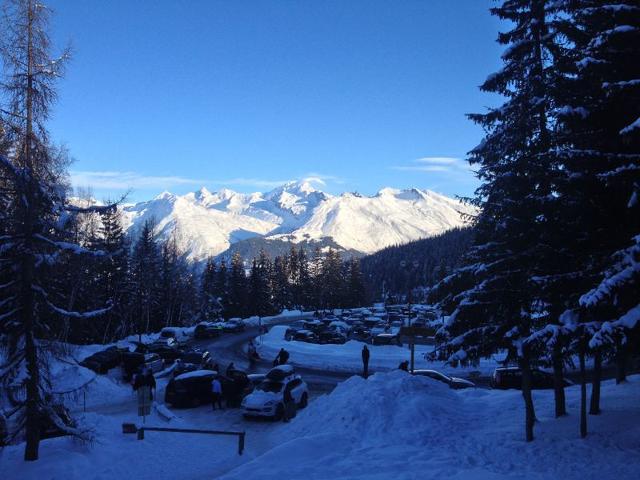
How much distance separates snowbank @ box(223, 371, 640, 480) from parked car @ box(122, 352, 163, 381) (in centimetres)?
1617

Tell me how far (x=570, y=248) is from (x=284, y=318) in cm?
7704

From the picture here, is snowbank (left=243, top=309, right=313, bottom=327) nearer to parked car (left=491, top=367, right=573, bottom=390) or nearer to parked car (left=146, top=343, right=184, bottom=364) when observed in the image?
parked car (left=146, top=343, right=184, bottom=364)

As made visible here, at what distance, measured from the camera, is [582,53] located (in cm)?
1253

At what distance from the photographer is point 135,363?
3195cm

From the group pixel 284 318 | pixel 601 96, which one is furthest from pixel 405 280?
pixel 601 96

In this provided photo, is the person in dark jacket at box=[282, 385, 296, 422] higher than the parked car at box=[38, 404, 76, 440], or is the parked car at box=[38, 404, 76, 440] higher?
the parked car at box=[38, 404, 76, 440]

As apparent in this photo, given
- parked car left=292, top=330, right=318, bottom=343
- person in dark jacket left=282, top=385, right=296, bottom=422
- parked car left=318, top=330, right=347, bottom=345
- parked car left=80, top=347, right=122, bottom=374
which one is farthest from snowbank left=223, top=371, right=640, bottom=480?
parked car left=292, top=330, right=318, bottom=343

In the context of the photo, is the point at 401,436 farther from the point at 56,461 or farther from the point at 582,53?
the point at 582,53

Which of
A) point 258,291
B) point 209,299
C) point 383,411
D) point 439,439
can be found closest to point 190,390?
point 383,411

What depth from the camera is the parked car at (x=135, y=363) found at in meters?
31.1

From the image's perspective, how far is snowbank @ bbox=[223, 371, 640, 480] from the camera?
1146cm

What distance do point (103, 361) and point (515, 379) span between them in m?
23.8

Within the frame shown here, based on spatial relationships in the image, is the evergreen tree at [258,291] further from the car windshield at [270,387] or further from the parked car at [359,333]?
the car windshield at [270,387]

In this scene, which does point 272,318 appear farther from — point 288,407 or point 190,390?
point 288,407
